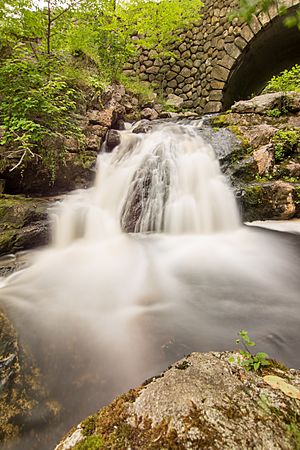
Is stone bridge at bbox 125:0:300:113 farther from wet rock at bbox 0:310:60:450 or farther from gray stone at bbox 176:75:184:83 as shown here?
wet rock at bbox 0:310:60:450

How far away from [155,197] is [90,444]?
3.59 meters

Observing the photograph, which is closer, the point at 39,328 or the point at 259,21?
the point at 39,328

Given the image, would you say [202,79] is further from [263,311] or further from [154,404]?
[154,404]

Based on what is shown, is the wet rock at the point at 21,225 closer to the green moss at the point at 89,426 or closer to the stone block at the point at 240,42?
the green moss at the point at 89,426

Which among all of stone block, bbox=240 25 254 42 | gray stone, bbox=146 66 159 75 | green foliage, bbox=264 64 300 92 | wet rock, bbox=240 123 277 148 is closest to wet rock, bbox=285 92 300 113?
wet rock, bbox=240 123 277 148

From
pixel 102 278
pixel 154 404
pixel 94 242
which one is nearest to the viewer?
pixel 154 404

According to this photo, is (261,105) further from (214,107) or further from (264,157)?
(214,107)

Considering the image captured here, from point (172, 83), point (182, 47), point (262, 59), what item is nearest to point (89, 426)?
point (172, 83)

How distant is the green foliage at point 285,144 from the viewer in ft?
14.5

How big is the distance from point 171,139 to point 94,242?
9.52 feet

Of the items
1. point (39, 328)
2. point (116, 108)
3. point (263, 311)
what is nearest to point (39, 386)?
point (39, 328)

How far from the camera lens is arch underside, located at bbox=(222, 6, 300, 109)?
26.1 ft

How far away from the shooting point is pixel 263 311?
2004mm

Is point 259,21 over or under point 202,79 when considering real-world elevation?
over
